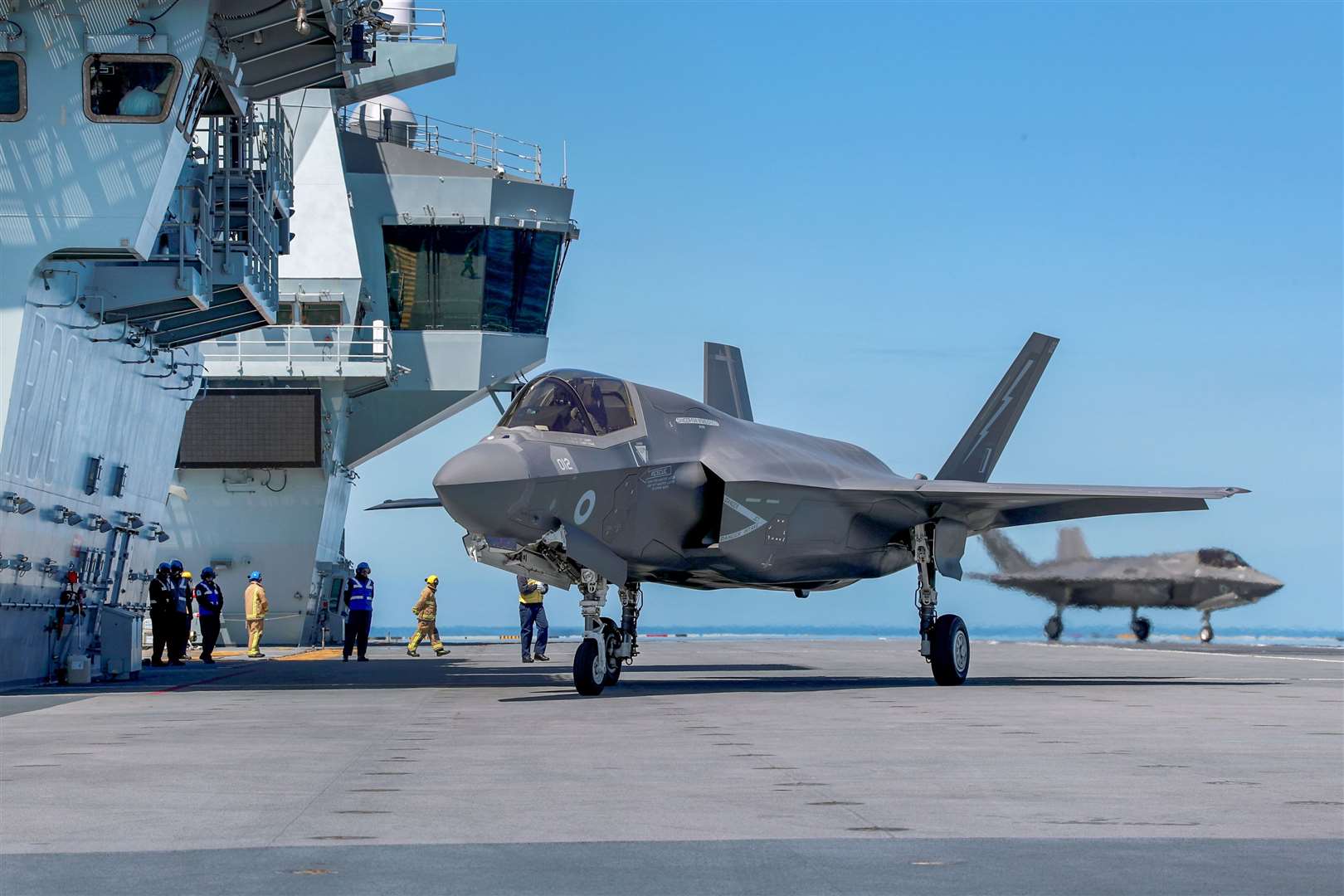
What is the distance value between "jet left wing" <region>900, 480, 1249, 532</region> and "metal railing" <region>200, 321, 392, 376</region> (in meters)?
22.5

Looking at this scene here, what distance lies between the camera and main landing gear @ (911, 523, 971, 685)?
1889 cm

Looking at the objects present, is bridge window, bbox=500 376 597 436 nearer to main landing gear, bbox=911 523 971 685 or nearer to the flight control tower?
main landing gear, bbox=911 523 971 685

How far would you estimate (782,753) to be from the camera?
991 centimetres

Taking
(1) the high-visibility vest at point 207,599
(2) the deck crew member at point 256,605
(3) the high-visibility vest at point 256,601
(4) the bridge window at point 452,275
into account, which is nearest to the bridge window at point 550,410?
(1) the high-visibility vest at point 207,599

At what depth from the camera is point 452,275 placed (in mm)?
43531

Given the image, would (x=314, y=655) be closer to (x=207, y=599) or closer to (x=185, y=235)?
(x=207, y=599)

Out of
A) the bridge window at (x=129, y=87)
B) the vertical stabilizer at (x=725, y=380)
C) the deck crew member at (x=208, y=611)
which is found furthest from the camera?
the deck crew member at (x=208, y=611)

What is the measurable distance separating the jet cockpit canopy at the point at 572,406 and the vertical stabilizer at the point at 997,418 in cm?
823

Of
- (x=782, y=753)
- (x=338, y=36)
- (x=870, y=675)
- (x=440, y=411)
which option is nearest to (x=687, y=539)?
(x=870, y=675)

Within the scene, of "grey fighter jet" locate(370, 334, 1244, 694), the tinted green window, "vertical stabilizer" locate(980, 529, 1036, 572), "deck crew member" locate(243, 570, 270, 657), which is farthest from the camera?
"vertical stabilizer" locate(980, 529, 1036, 572)

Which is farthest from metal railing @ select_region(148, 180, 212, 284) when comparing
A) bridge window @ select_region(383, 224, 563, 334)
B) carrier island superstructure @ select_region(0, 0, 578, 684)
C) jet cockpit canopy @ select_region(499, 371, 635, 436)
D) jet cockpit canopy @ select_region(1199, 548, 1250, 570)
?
jet cockpit canopy @ select_region(1199, 548, 1250, 570)

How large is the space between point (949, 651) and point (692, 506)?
4.08 m

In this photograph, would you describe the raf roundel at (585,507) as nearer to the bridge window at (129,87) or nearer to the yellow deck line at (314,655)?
the bridge window at (129,87)

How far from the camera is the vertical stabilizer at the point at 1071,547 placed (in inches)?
1737
